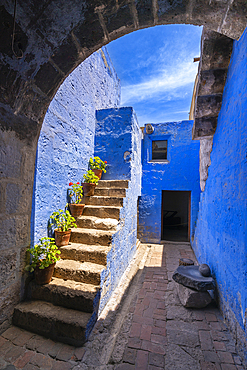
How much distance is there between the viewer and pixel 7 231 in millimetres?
1690

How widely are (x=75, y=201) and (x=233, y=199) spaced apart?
2.88 metres

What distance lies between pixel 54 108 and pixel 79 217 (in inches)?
83.0

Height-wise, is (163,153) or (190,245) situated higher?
(163,153)

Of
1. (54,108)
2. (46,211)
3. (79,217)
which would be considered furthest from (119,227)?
(54,108)

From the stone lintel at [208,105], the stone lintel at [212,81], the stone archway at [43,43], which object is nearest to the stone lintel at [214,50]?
the stone lintel at [212,81]

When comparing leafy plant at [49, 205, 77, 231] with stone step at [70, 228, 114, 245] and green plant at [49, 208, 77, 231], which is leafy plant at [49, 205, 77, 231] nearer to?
green plant at [49, 208, 77, 231]

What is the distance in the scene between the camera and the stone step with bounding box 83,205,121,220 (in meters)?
3.72

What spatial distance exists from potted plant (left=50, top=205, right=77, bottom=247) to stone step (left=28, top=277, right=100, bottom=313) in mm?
685

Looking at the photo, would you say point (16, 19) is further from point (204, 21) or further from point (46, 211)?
point (46, 211)

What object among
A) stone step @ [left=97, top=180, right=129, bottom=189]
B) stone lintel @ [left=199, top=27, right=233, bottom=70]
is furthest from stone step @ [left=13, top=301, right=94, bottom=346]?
stone lintel @ [left=199, top=27, right=233, bottom=70]

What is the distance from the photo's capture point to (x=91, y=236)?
3.20 meters

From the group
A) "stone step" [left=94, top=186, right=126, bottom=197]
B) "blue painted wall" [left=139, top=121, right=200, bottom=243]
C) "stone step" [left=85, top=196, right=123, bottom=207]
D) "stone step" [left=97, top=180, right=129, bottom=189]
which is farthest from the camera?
"blue painted wall" [left=139, top=121, right=200, bottom=243]

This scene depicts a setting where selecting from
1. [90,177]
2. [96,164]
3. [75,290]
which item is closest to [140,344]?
[75,290]

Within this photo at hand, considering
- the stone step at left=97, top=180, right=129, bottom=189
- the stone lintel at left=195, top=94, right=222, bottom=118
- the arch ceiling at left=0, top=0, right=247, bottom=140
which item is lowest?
the stone step at left=97, top=180, right=129, bottom=189
